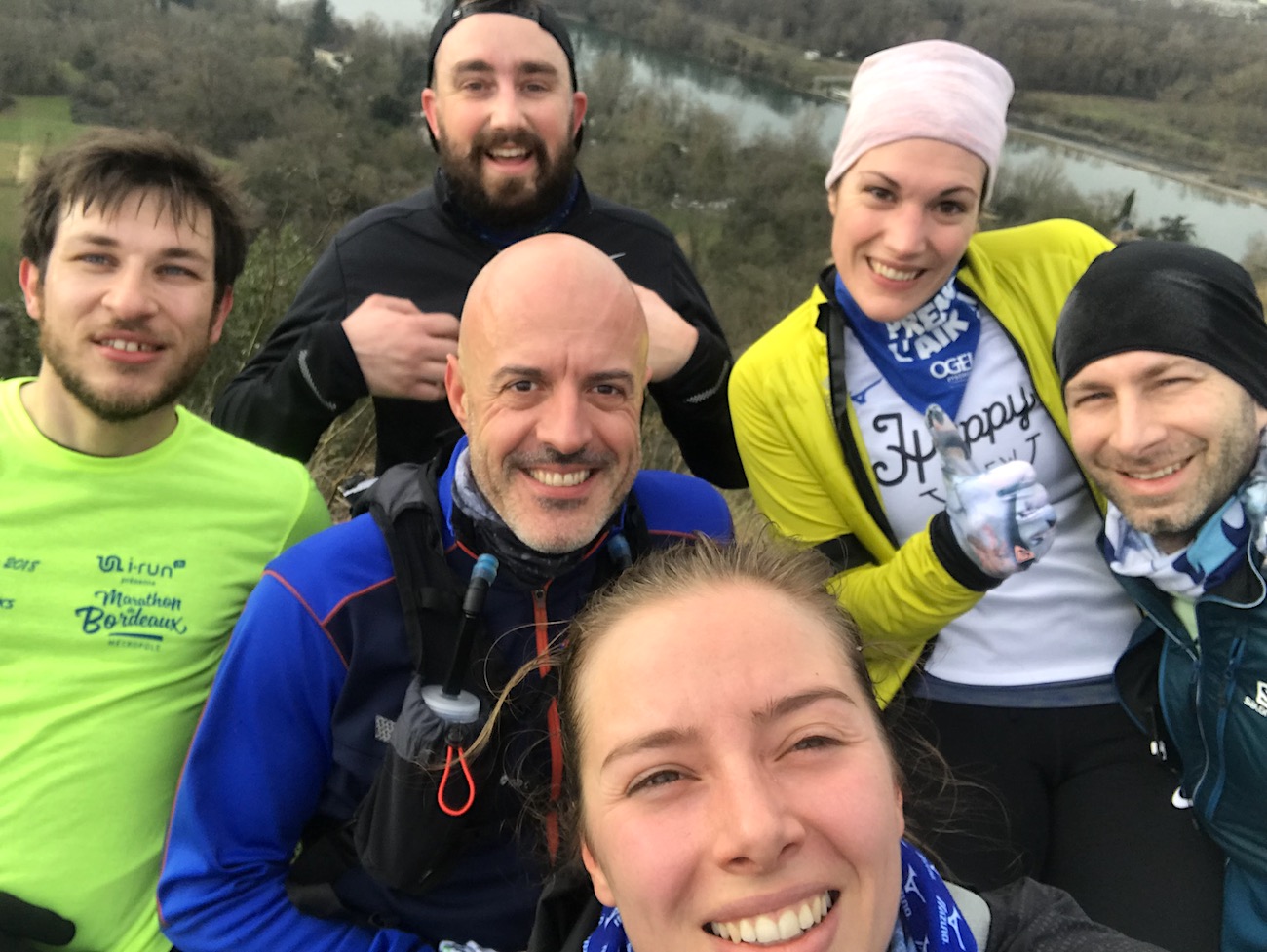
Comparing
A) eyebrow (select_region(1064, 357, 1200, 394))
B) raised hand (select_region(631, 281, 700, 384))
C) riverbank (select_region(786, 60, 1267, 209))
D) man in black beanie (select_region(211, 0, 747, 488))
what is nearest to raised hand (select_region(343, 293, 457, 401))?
man in black beanie (select_region(211, 0, 747, 488))

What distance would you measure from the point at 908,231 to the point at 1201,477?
2.91 ft

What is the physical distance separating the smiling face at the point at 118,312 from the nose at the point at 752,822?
67.0 inches

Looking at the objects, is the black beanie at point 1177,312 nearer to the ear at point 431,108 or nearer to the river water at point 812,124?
the ear at point 431,108

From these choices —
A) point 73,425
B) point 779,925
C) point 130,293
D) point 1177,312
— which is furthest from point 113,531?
point 1177,312

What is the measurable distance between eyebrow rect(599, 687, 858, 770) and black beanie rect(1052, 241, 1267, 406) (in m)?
1.27

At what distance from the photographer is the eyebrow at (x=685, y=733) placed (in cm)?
125

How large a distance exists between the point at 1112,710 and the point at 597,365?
1659 millimetres

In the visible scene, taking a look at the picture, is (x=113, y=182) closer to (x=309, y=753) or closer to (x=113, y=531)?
(x=113, y=531)

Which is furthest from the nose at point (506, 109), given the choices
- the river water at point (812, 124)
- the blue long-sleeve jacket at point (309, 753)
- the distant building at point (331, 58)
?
the distant building at point (331, 58)

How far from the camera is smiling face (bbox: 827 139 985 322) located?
2252 mm

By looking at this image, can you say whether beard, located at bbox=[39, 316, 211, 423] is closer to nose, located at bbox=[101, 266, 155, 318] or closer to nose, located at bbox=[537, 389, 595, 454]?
nose, located at bbox=[101, 266, 155, 318]

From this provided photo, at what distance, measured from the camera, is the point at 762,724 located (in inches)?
49.2

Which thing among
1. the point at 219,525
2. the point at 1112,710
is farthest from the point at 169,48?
the point at 1112,710

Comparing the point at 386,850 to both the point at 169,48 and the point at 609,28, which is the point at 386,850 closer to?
the point at 169,48
